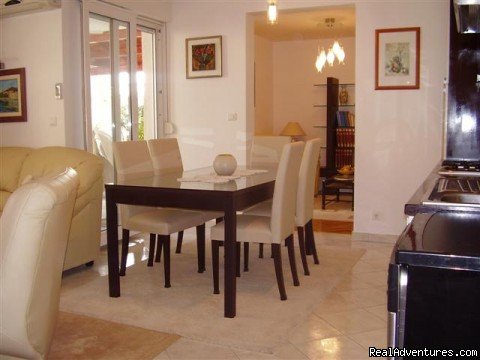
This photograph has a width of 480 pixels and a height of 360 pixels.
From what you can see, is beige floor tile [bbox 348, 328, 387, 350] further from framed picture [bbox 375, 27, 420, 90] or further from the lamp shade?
the lamp shade

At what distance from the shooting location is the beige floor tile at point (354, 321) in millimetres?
2895

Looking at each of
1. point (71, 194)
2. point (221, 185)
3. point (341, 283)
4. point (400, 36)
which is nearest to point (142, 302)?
point (221, 185)

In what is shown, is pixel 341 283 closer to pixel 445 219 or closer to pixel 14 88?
pixel 445 219

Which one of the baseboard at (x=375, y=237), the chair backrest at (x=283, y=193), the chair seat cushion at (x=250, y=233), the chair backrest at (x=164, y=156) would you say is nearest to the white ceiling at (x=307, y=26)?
the chair backrest at (x=164, y=156)

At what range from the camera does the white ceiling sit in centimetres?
667

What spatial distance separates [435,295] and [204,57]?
16.7ft

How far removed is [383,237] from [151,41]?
329 cm

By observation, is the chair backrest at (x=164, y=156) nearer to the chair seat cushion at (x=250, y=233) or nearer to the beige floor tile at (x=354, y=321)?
the chair seat cushion at (x=250, y=233)

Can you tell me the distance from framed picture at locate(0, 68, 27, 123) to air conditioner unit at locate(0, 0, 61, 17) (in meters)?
0.52

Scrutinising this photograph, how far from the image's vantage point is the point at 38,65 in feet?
15.4

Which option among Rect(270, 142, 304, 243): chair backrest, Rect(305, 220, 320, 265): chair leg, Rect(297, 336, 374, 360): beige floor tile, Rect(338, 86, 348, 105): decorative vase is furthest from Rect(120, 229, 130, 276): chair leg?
Rect(338, 86, 348, 105): decorative vase

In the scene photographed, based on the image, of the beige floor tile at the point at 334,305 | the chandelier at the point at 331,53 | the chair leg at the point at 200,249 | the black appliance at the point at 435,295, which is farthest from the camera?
the chandelier at the point at 331,53

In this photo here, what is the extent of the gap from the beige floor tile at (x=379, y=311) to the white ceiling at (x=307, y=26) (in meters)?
4.11

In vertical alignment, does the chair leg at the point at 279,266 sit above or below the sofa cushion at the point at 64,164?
below
